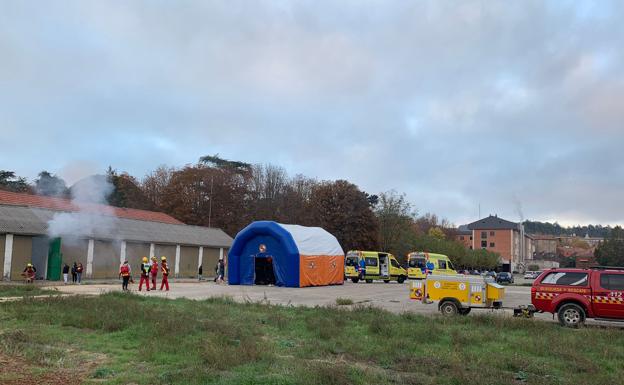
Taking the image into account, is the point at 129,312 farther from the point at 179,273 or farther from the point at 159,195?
the point at 159,195

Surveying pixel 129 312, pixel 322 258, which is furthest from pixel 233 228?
pixel 129 312

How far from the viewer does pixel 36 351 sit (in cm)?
1003

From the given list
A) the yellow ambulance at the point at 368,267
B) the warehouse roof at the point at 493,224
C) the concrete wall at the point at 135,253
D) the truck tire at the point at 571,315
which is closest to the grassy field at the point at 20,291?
the concrete wall at the point at 135,253

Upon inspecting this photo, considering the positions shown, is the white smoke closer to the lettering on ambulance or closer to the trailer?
the trailer

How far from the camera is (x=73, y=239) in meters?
37.0

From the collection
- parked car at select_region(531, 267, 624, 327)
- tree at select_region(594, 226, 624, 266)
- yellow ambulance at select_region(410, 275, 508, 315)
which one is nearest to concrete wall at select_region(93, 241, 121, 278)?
yellow ambulance at select_region(410, 275, 508, 315)

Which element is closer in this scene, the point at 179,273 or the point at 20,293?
the point at 20,293

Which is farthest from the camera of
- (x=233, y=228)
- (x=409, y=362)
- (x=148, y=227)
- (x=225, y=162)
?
(x=225, y=162)

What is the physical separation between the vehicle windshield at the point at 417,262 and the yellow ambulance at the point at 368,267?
1568 millimetres

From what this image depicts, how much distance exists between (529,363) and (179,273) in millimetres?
40609

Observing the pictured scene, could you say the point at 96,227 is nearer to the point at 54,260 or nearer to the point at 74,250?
the point at 74,250

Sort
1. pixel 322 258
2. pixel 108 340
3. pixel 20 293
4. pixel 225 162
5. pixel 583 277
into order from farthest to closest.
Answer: pixel 225 162 < pixel 322 258 < pixel 20 293 < pixel 583 277 < pixel 108 340

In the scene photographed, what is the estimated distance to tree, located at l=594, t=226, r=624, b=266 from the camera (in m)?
81.9

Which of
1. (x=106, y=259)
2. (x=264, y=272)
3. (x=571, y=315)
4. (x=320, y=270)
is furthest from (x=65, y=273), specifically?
(x=571, y=315)
